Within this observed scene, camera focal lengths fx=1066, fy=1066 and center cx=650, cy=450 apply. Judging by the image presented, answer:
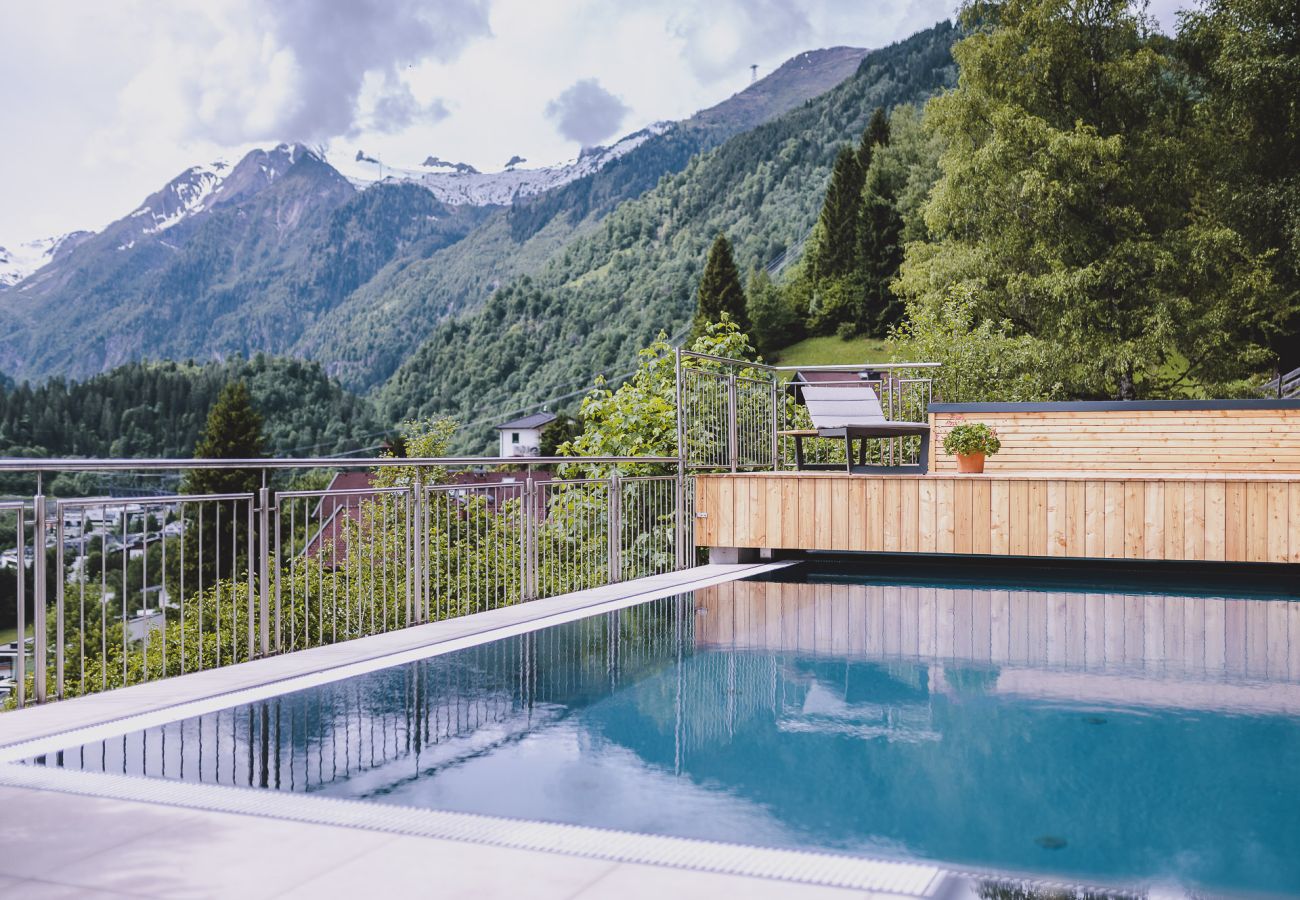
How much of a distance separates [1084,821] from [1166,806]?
11.8 inches

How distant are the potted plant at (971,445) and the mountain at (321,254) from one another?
90.2 meters

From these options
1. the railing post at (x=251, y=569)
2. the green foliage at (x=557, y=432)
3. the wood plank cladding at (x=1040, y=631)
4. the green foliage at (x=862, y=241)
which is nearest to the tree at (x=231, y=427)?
the green foliage at (x=557, y=432)

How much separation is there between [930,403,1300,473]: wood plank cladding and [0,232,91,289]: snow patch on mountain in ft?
512

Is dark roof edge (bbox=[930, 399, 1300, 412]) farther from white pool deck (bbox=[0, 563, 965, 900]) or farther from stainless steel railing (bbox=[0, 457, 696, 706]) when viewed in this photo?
white pool deck (bbox=[0, 563, 965, 900])

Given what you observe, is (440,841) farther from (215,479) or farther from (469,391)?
(469,391)

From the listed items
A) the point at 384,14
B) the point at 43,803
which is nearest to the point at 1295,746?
the point at 43,803

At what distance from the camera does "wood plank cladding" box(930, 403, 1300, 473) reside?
393 inches

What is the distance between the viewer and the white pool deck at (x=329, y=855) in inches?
87.4

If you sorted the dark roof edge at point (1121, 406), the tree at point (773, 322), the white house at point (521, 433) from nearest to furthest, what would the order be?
the dark roof edge at point (1121, 406) → the tree at point (773, 322) → the white house at point (521, 433)

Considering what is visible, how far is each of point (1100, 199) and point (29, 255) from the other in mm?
163417

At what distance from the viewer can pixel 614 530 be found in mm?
7711

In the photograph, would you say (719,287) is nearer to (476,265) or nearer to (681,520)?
(681,520)

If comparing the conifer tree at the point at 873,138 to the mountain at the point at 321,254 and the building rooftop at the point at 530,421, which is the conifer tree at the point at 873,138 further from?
the mountain at the point at 321,254

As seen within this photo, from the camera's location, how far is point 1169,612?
6.48 m
